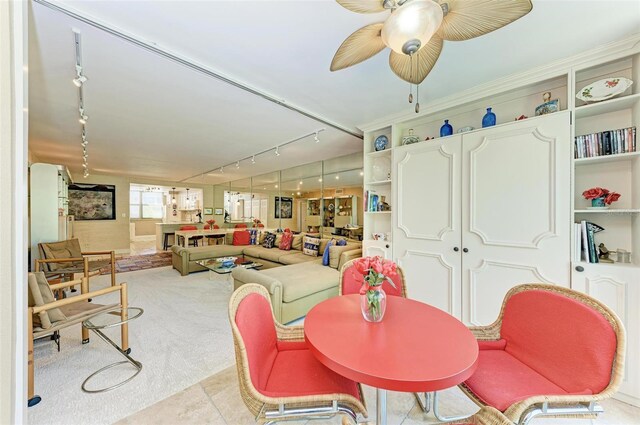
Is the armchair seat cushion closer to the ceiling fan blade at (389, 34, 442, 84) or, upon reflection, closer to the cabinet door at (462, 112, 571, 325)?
the cabinet door at (462, 112, 571, 325)

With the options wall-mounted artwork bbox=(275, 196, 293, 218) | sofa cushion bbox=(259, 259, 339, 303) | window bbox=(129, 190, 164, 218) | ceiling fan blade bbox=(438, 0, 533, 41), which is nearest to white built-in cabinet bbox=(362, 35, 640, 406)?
sofa cushion bbox=(259, 259, 339, 303)

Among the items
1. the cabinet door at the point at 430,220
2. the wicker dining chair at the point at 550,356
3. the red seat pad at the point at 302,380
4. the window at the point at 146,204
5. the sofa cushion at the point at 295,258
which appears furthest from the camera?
the window at the point at 146,204

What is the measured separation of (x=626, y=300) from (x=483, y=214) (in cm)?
106

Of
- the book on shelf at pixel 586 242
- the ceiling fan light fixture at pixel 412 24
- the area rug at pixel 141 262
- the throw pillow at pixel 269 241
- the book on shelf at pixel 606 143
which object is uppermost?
the ceiling fan light fixture at pixel 412 24

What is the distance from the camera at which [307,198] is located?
20.9 ft

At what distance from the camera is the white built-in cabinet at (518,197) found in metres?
1.81

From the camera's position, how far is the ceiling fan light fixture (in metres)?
0.97

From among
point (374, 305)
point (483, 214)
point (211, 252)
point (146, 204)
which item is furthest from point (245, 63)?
point (146, 204)

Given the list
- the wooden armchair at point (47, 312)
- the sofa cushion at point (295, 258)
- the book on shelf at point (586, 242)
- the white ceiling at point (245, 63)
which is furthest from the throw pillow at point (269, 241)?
the book on shelf at point (586, 242)

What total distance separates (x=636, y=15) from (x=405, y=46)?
5.87 feet

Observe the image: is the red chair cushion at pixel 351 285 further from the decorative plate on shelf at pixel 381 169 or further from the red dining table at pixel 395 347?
the decorative plate on shelf at pixel 381 169

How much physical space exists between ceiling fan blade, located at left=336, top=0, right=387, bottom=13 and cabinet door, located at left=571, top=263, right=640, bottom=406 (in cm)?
240

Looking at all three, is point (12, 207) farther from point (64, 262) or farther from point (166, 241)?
point (166, 241)

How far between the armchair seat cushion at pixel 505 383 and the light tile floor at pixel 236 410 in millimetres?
591
